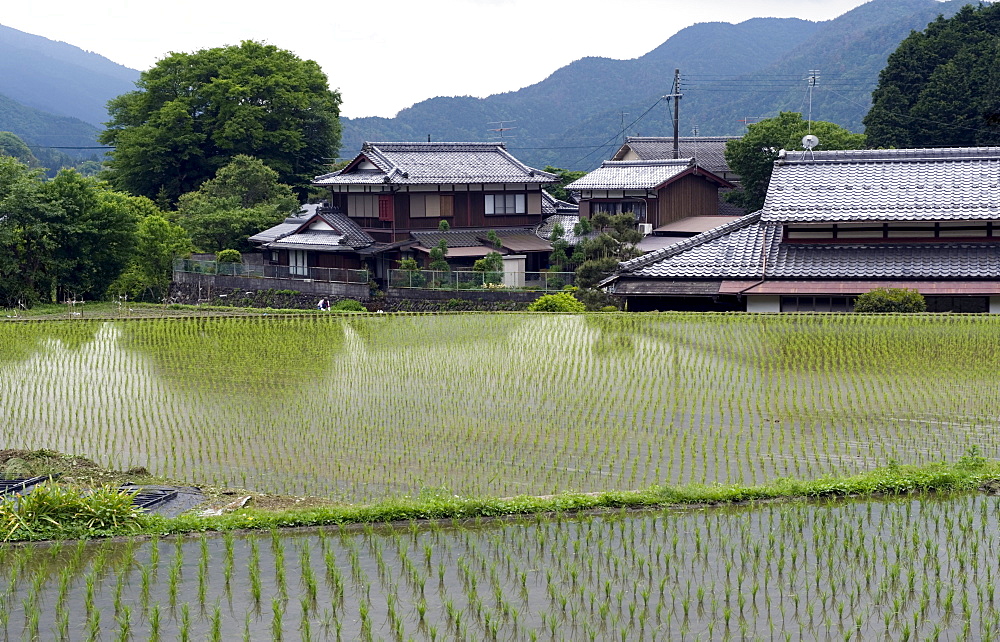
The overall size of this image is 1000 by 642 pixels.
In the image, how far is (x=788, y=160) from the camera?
22.5m

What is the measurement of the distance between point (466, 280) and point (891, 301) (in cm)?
1674

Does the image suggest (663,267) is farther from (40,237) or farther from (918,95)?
(918,95)

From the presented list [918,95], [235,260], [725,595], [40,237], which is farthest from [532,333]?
[918,95]

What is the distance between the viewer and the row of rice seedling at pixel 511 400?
10750mm

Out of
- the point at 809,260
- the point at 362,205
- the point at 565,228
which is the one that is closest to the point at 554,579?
the point at 809,260

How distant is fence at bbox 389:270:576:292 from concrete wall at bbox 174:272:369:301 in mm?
1172

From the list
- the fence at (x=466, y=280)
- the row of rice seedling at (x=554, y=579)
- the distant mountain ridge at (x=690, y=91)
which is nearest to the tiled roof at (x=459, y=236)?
the fence at (x=466, y=280)

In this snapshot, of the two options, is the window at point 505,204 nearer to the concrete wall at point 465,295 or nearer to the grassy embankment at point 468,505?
the concrete wall at point 465,295

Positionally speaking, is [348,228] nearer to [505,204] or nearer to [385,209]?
[385,209]

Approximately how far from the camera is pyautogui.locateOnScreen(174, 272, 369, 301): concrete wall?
113 feet

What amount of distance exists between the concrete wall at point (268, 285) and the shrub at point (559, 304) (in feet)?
29.9

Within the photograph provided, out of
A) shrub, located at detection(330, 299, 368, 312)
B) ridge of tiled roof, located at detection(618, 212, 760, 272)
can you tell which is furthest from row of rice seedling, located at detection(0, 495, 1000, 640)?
shrub, located at detection(330, 299, 368, 312)

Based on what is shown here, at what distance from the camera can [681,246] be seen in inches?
851

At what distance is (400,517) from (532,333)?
33.1ft
